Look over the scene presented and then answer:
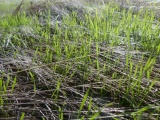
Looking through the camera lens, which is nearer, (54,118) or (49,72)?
(54,118)

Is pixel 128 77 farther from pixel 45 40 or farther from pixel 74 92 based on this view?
pixel 45 40

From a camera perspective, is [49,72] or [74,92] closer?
[74,92]

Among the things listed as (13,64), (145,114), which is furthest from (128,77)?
(13,64)

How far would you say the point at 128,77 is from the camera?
49.3 inches

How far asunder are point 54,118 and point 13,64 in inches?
23.7

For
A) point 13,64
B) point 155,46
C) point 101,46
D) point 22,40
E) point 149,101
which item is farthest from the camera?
point 22,40

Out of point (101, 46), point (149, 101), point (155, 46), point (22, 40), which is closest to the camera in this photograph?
point (149, 101)

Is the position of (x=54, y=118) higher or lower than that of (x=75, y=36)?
lower

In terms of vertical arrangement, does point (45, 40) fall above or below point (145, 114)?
above

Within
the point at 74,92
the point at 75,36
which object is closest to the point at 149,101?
the point at 74,92

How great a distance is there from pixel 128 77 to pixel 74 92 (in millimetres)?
281

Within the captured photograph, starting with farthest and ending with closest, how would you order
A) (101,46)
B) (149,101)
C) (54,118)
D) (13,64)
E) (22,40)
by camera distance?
1. (22,40)
2. (101,46)
3. (13,64)
4. (149,101)
5. (54,118)

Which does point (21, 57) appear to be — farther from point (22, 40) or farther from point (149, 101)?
point (149, 101)

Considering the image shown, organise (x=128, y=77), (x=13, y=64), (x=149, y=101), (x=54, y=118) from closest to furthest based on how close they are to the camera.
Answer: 1. (x=54, y=118)
2. (x=149, y=101)
3. (x=128, y=77)
4. (x=13, y=64)
